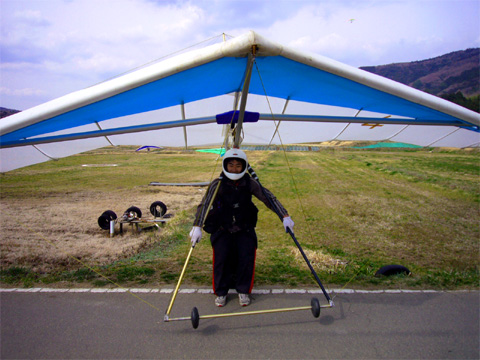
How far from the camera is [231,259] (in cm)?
372

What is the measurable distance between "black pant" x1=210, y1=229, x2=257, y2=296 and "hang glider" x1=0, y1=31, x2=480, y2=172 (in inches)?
53.5

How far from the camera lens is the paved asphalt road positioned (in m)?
2.71

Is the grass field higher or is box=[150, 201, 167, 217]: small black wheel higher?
box=[150, 201, 167, 217]: small black wheel

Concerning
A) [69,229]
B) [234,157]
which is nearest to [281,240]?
[234,157]

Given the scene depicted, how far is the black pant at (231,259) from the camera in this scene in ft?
11.6

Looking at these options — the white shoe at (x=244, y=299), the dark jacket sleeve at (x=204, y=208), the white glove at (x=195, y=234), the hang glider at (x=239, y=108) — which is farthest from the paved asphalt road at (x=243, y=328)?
the hang glider at (x=239, y=108)

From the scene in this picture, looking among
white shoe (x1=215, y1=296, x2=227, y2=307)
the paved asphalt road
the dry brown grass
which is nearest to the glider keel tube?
the paved asphalt road

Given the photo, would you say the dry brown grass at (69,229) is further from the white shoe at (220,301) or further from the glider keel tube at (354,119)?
the glider keel tube at (354,119)

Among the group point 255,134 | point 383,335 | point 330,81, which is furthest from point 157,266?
point 330,81

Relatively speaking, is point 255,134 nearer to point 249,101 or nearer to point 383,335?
point 249,101

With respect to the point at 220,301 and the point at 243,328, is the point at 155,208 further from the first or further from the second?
the point at 243,328

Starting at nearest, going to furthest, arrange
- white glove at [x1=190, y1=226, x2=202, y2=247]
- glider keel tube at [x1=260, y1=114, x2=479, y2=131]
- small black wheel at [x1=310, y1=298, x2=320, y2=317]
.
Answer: small black wheel at [x1=310, y1=298, x2=320, y2=317]
white glove at [x1=190, y1=226, x2=202, y2=247]
glider keel tube at [x1=260, y1=114, x2=479, y2=131]

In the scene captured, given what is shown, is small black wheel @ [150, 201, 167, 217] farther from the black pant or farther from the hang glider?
the black pant

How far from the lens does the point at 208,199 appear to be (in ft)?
11.9
